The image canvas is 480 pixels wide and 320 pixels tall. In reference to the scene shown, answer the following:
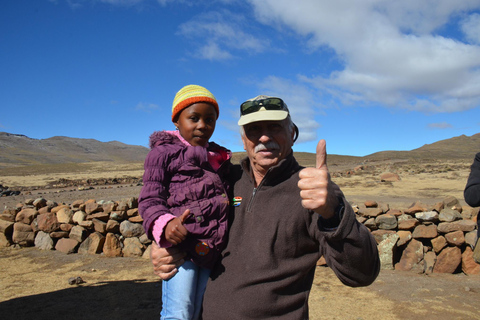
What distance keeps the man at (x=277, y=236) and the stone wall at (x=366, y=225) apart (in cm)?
529

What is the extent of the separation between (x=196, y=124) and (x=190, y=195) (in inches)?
23.0

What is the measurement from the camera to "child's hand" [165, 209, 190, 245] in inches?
80.4

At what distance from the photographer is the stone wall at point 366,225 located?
21.3 ft

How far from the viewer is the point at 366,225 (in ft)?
23.2

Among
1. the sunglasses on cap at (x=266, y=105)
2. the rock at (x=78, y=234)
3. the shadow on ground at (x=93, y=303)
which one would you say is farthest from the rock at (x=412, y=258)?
the rock at (x=78, y=234)

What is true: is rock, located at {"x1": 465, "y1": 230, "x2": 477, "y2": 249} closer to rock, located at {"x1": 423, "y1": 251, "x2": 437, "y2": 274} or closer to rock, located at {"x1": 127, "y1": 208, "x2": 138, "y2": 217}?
rock, located at {"x1": 423, "y1": 251, "x2": 437, "y2": 274}

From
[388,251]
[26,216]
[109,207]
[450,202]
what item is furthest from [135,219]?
[450,202]

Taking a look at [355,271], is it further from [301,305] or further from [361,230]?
[301,305]

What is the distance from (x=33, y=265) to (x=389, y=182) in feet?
53.6

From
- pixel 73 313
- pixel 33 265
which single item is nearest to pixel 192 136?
pixel 73 313

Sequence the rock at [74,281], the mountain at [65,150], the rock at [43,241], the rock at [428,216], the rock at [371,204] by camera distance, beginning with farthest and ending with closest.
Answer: the mountain at [65,150] < the rock at [43,241] < the rock at [371,204] < the rock at [428,216] < the rock at [74,281]

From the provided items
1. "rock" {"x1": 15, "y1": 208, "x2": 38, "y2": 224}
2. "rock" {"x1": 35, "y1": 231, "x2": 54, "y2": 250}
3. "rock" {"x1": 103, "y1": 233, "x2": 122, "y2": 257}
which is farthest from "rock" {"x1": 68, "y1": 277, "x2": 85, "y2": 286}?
"rock" {"x1": 15, "y1": 208, "x2": 38, "y2": 224}

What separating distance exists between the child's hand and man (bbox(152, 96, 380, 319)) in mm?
155

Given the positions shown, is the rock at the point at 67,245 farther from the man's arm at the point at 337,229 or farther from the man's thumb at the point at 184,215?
the man's arm at the point at 337,229
